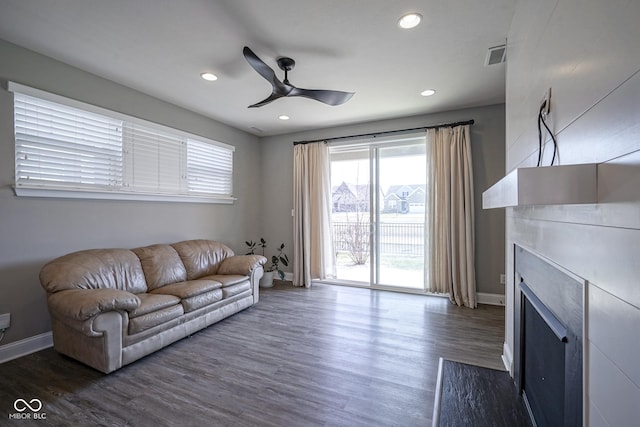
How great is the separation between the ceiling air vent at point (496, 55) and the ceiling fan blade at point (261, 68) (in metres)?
1.88

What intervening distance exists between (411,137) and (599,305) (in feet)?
12.1

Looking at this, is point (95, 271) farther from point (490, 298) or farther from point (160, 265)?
point (490, 298)

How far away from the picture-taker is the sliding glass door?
420 centimetres

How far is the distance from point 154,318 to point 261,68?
2.36 metres

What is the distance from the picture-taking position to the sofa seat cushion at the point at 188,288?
277cm

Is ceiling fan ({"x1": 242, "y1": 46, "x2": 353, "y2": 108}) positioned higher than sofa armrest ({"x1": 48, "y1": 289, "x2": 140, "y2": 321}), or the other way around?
ceiling fan ({"x1": 242, "y1": 46, "x2": 353, "y2": 108})

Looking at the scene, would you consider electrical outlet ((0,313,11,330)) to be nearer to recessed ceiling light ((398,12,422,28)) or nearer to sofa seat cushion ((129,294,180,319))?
sofa seat cushion ((129,294,180,319))

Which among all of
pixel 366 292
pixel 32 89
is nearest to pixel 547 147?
pixel 366 292

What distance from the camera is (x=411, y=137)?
4133mm

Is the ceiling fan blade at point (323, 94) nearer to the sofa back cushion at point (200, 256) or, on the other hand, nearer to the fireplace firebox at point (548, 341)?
the fireplace firebox at point (548, 341)

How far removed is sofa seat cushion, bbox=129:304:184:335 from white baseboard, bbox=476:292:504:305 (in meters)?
3.78

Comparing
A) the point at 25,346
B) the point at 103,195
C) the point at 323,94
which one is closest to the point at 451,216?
the point at 323,94

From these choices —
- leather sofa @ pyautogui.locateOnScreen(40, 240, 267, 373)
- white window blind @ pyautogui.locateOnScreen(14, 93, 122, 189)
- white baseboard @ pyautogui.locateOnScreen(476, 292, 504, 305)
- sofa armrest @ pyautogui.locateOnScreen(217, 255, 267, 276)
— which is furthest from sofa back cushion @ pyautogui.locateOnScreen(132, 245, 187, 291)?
white baseboard @ pyautogui.locateOnScreen(476, 292, 504, 305)

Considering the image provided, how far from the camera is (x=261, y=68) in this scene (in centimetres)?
226
